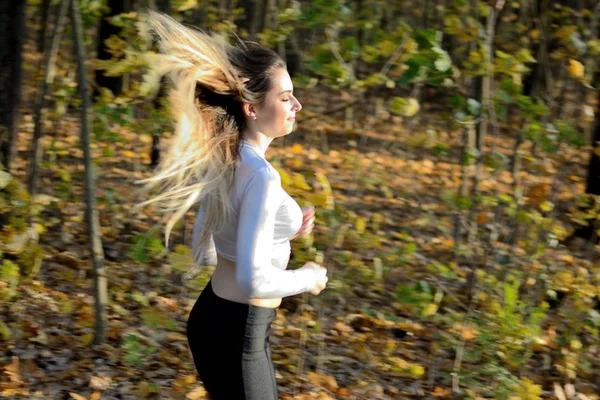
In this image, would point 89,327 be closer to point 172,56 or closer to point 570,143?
point 172,56

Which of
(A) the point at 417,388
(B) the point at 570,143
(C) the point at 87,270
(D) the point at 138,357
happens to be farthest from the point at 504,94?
(C) the point at 87,270

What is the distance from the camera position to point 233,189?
7.80 feet

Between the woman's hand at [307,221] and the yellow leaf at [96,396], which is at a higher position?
the woman's hand at [307,221]

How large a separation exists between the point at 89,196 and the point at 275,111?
8.04 ft

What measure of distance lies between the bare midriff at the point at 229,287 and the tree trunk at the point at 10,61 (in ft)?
10.1

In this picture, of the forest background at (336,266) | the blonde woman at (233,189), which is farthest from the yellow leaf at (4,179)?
the blonde woman at (233,189)

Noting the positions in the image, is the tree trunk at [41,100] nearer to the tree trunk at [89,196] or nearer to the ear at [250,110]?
the tree trunk at [89,196]

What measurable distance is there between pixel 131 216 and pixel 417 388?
3.11m

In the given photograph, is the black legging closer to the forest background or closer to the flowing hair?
the flowing hair

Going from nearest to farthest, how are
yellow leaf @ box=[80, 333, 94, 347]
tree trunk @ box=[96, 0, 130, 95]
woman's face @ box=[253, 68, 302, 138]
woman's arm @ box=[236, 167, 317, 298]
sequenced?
woman's arm @ box=[236, 167, 317, 298]
woman's face @ box=[253, 68, 302, 138]
yellow leaf @ box=[80, 333, 94, 347]
tree trunk @ box=[96, 0, 130, 95]

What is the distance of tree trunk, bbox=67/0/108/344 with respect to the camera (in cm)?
445

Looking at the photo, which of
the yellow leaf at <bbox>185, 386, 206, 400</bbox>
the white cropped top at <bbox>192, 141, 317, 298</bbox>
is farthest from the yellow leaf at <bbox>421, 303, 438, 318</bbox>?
the white cropped top at <bbox>192, 141, 317, 298</bbox>

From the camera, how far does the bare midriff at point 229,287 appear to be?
2404 mm

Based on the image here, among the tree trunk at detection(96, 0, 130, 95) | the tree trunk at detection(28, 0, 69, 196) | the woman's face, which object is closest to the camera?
A: the woman's face
